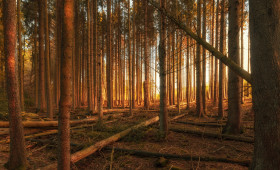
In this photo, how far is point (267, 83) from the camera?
87.9 inches

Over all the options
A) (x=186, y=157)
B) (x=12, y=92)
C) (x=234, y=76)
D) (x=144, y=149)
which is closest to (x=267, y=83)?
(x=186, y=157)

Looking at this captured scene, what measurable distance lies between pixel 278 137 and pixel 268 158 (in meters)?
0.32

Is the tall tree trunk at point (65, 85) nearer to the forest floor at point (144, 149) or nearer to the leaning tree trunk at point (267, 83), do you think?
the forest floor at point (144, 149)

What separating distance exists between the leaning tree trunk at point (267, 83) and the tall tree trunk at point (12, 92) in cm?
409

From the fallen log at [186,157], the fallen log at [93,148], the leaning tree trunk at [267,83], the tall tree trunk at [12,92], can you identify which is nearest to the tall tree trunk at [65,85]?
A: the fallen log at [93,148]

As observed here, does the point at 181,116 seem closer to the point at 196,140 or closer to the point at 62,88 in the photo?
the point at 196,140

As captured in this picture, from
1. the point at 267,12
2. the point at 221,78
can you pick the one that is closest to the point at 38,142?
the point at 267,12

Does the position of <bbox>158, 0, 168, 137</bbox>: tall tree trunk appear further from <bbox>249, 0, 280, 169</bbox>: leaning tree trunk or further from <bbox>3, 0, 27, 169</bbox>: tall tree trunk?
<bbox>3, 0, 27, 169</bbox>: tall tree trunk

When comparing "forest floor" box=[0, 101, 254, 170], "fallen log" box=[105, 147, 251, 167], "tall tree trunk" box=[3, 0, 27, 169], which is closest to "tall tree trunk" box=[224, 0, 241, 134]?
"forest floor" box=[0, 101, 254, 170]

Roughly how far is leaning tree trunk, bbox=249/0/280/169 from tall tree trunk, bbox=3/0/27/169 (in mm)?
4087

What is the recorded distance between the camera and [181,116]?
9.01 metres

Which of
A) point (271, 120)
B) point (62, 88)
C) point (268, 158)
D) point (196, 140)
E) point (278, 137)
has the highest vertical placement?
point (62, 88)

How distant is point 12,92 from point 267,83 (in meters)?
4.27

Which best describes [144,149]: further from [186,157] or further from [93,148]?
[93,148]
